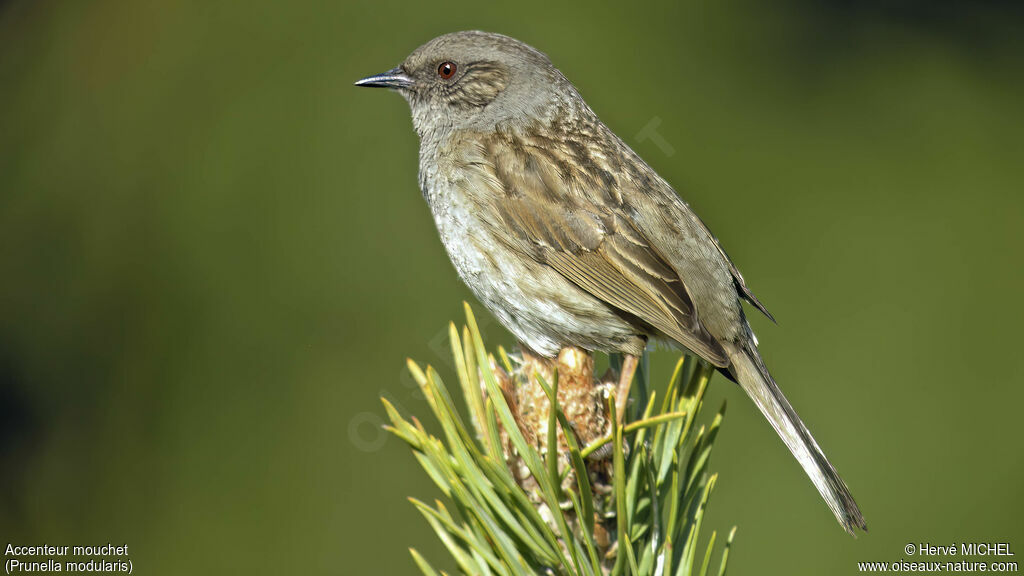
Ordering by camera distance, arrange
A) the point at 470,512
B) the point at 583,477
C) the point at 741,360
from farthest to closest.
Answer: the point at 741,360, the point at 470,512, the point at 583,477

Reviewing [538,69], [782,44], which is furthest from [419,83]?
[782,44]

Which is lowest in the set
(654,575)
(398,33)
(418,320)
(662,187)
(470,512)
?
(654,575)

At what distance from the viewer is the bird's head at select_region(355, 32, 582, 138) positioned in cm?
309

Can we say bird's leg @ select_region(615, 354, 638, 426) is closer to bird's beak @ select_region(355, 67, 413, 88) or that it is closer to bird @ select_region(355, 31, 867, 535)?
bird @ select_region(355, 31, 867, 535)

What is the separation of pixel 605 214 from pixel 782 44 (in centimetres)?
202

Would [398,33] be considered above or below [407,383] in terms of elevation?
above

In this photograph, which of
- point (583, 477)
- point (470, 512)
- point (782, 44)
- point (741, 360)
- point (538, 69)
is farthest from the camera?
point (782, 44)

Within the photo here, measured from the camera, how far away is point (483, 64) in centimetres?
321

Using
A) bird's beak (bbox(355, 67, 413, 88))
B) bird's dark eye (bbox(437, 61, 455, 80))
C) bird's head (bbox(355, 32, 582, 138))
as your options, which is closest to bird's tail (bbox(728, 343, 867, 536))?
bird's head (bbox(355, 32, 582, 138))

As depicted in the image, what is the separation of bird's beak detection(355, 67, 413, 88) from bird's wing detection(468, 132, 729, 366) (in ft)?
2.35

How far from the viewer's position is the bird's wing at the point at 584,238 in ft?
8.30

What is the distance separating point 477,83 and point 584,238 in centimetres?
88

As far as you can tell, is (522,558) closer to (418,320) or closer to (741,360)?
(741,360)

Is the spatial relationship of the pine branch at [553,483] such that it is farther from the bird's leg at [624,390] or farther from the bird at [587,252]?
the bird at [587,252]
